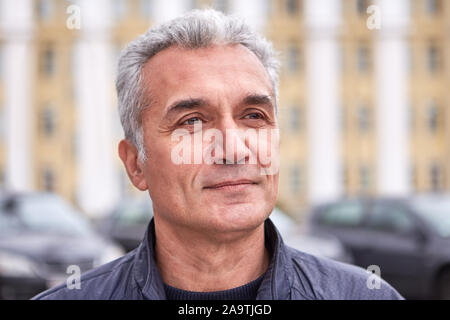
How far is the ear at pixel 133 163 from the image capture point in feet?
6.32

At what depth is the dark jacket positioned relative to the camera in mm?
1726

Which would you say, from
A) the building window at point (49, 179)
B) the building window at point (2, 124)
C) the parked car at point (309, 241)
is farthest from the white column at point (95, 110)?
the parked car at point (309, 241)

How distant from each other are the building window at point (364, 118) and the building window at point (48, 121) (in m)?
16.2

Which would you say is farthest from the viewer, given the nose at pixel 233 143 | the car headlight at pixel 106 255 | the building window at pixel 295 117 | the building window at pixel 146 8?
the building window at pixel 146 8

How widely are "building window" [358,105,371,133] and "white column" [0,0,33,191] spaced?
17.3 m

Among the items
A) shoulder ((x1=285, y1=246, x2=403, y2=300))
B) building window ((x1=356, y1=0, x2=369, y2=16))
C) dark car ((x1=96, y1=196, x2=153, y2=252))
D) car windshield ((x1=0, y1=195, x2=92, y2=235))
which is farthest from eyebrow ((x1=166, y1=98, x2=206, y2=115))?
building window ((x1=356, y1=0, x2=369, y2=16))

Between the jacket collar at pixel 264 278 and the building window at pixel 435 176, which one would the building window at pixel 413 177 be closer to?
the building window at pixel 435 176

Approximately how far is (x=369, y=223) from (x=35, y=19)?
29870 mm

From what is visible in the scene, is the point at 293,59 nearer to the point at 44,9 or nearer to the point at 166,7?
the point at 166,7

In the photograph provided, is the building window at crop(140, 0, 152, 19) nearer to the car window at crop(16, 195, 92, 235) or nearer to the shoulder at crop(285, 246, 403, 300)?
the car window at crop(16, 195, 92, 235)

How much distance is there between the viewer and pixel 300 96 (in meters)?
34.6
